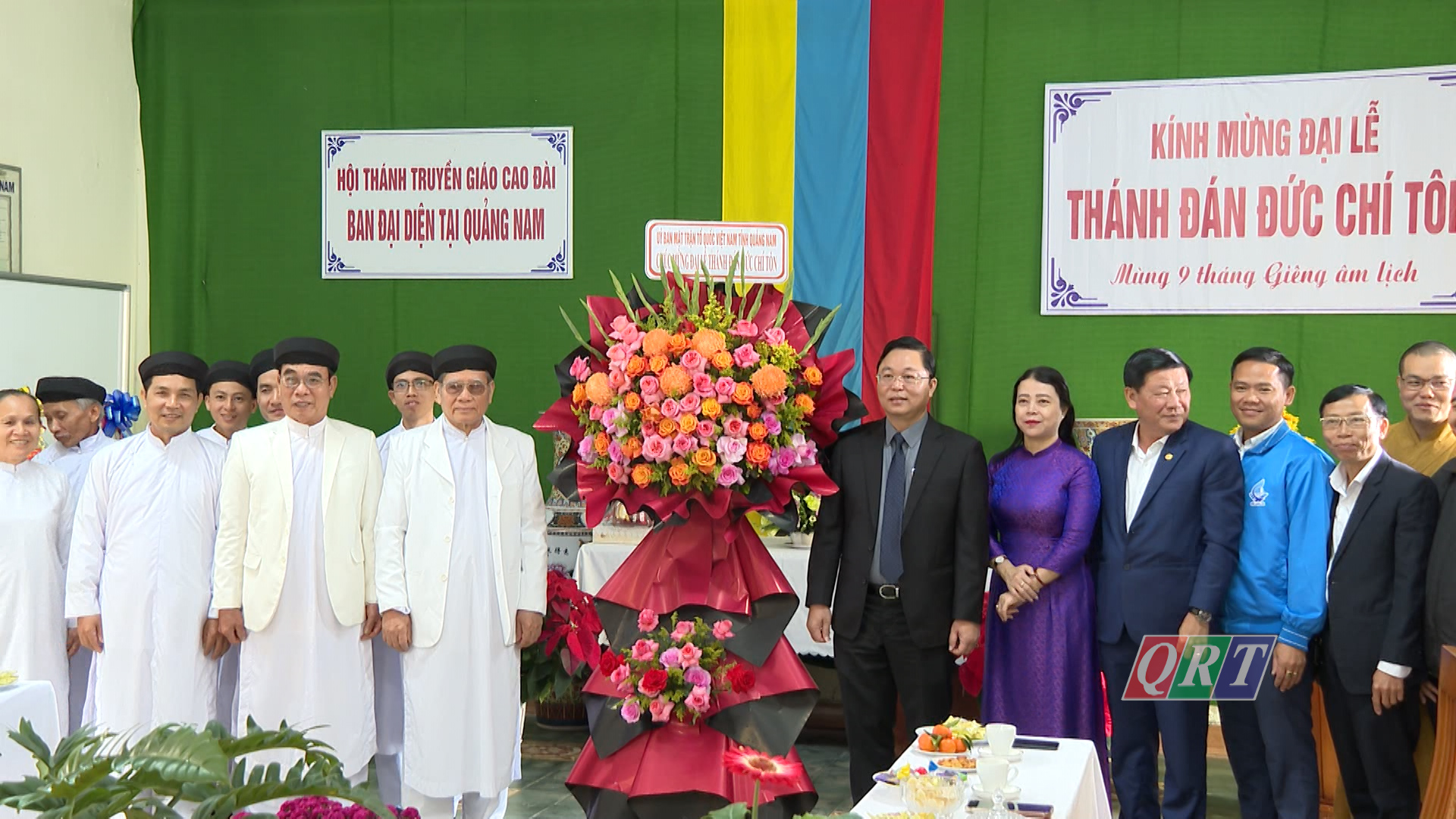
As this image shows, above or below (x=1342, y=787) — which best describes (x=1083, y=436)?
above

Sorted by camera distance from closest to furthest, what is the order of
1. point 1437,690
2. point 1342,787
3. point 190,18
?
1. point 1437,690
2. point 1342,787
3. point 190,18

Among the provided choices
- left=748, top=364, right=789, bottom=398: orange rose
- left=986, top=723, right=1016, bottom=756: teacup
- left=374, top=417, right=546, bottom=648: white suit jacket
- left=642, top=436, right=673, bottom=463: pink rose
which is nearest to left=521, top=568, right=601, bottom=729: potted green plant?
left=374, top=417, right=546, bottom=648: white suit jacket

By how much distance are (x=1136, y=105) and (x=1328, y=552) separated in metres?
3.02

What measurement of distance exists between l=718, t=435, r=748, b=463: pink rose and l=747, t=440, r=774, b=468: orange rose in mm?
22

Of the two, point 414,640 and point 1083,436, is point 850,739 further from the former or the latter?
point 1083,436

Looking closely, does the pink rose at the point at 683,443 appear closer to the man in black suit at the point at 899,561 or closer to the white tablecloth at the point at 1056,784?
the white tablecloth at the point at 1056,784

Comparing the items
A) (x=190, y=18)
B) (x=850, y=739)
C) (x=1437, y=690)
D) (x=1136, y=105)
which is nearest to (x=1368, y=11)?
(x=1136, y=105)

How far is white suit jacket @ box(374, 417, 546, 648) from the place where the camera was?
12.6 feet

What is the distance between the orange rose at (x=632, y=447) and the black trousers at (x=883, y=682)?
1.11m

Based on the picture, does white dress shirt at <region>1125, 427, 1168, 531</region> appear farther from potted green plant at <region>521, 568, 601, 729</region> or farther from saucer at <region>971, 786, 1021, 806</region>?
potted green plant at <region>521, 568, 601, 729</region>

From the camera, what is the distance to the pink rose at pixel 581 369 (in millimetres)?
3152

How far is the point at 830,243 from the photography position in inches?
250

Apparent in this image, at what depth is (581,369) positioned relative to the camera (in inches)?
124

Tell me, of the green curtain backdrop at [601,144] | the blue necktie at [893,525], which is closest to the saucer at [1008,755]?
the blue necktie at [893,525]
